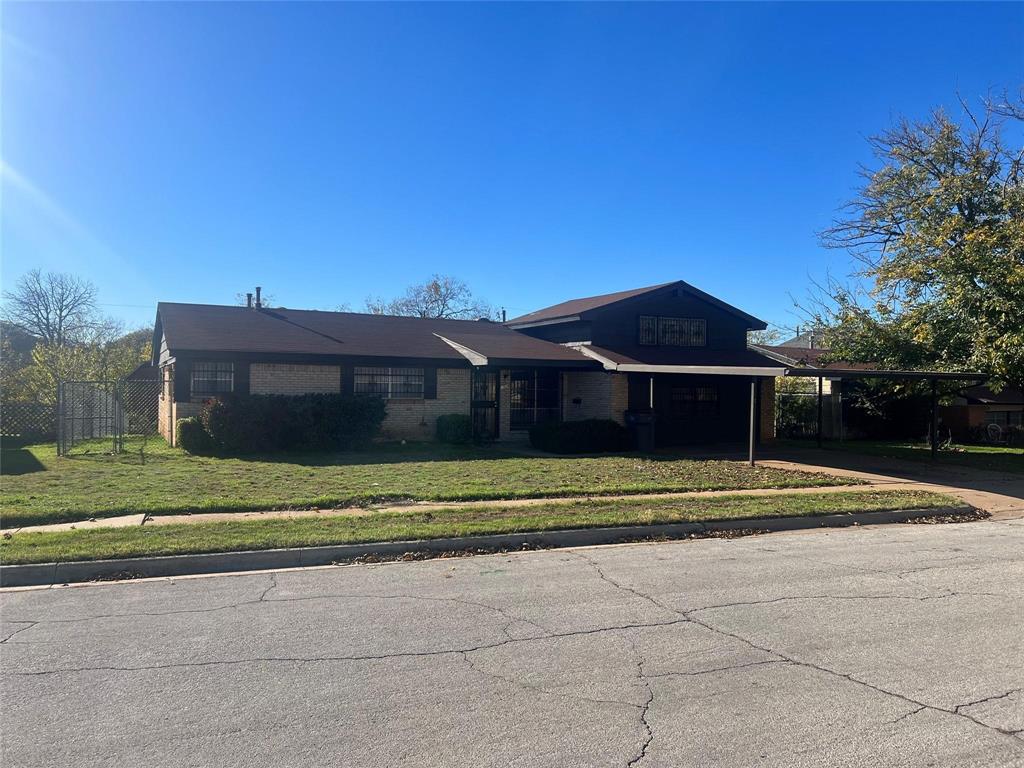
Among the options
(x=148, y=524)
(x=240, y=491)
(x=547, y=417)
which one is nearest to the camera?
(x=148, y=524)

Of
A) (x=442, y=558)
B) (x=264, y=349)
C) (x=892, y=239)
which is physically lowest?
(x=442, y=558)

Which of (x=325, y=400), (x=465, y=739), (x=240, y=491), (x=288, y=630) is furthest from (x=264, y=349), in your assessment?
(x=465, y=739)

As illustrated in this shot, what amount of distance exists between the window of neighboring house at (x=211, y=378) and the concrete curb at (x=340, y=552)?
12.1 m

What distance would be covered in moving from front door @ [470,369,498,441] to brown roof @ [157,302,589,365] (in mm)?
913

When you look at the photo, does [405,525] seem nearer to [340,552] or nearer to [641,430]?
[340,552]

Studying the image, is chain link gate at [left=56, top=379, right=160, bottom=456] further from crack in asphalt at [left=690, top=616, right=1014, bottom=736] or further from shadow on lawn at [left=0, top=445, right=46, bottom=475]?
crack in asphalt at [left=690, top=616, right=1014, bottom=736]

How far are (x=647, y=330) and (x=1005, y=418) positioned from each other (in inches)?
622

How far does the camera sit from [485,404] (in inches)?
854

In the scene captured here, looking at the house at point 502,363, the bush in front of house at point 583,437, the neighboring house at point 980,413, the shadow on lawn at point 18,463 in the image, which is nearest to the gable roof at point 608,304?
the house at point 502,363

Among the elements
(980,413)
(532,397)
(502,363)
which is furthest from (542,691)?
(980,413)

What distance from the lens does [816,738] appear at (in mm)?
3689

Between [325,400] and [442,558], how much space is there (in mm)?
10859

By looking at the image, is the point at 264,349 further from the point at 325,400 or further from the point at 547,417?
the point at 547,417

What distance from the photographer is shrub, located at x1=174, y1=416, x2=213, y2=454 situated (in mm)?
16984
